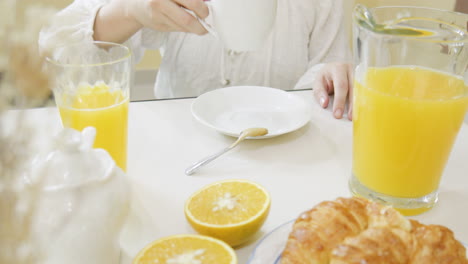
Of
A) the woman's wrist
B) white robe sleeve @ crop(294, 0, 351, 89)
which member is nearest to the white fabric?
white robe sleeve @ crop(294, 0, 351, 89)

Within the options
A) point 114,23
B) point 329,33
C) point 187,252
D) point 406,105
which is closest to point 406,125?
point 406,105

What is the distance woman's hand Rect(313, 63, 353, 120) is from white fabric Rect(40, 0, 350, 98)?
359mm

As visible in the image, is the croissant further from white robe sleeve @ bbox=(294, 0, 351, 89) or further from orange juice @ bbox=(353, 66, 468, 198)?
white robe sleeve @ bbox=(294, 0, 351, 89)

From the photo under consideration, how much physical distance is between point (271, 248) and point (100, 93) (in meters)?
0.38

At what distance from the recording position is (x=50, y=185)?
1.47 ft

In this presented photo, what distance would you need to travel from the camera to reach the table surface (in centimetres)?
68

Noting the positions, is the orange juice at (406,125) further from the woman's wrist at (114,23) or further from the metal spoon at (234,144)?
the woman's wrist at (114,23)

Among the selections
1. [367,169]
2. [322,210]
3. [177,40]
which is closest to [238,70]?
[177,40]

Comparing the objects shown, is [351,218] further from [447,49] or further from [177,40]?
[177,40]

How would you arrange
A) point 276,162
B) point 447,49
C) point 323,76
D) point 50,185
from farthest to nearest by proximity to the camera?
point 323,76 < point 276,162 < point 447,49 < point 50,185

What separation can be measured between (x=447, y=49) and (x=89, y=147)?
0.49 metres

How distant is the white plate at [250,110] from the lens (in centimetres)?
95

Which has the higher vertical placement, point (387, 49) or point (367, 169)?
point (387, 49)

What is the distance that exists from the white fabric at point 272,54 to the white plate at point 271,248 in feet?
3.08
